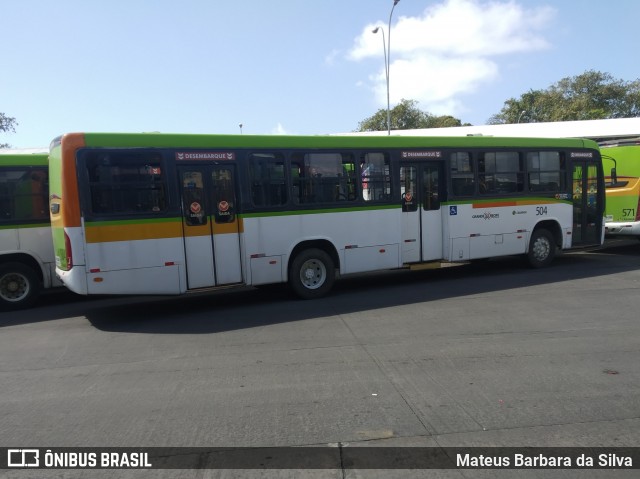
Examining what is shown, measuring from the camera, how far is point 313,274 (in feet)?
33.6

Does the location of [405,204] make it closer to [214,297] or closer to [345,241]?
[345,241]

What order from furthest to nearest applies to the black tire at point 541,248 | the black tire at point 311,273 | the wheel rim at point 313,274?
the black tire at point 541,248 → the wheel rim at point 313,274 → the black tire at point 311,273

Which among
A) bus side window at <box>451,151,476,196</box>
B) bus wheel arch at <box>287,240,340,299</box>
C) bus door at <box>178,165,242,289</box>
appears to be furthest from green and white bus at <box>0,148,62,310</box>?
bus side window at <box>451,151,476,196</box>

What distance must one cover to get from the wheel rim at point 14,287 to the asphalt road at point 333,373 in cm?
43

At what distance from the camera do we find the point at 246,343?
283 inches

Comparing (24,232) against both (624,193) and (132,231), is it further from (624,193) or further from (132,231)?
(624,193)

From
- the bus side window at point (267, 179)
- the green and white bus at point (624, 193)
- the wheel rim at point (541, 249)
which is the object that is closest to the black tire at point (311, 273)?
the bus side window at point (267, 179)

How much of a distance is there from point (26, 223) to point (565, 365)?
9542 millimetres

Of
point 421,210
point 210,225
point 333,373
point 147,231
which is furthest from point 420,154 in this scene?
point 333,373

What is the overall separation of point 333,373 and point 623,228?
13.1m

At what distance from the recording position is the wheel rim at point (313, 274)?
1013 centimetres

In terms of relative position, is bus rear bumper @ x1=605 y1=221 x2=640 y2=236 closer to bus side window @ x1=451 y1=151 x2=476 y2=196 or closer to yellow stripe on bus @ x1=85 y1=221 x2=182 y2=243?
bus side window @ x1=451 y1=151 x2=476 y2=196

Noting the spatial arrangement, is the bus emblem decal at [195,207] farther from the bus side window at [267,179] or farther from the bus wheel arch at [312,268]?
the bus wheel arch at [312,268]

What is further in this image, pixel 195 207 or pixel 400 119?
pixel 400 119
